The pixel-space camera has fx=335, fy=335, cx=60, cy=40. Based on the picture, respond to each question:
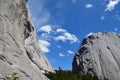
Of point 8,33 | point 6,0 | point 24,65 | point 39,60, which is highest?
point 39,60

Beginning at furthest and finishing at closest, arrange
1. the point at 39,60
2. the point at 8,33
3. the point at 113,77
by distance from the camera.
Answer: the point at 113,77, the point at 39,60, the point at 8,33

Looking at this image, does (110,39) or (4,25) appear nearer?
(4,25)

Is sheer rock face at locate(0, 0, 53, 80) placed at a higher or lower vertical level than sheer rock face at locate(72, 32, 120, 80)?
lower

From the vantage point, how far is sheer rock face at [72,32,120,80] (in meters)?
27.4

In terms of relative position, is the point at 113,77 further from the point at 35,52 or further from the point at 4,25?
the point at 4,25

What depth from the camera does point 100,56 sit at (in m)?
28.9

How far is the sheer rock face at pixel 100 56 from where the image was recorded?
90.0ft

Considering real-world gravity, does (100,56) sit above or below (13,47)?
above

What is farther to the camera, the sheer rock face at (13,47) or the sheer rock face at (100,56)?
the sheer rock face at (100,56)

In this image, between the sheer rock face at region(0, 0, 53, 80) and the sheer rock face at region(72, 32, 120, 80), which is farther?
the sheer rock face at region(72, 32, 120, 80)

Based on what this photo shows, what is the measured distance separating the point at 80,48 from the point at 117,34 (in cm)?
431

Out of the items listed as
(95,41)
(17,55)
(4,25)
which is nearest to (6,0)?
(4,25)

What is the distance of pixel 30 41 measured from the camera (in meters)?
24.7

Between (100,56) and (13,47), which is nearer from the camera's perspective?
(13,47)
